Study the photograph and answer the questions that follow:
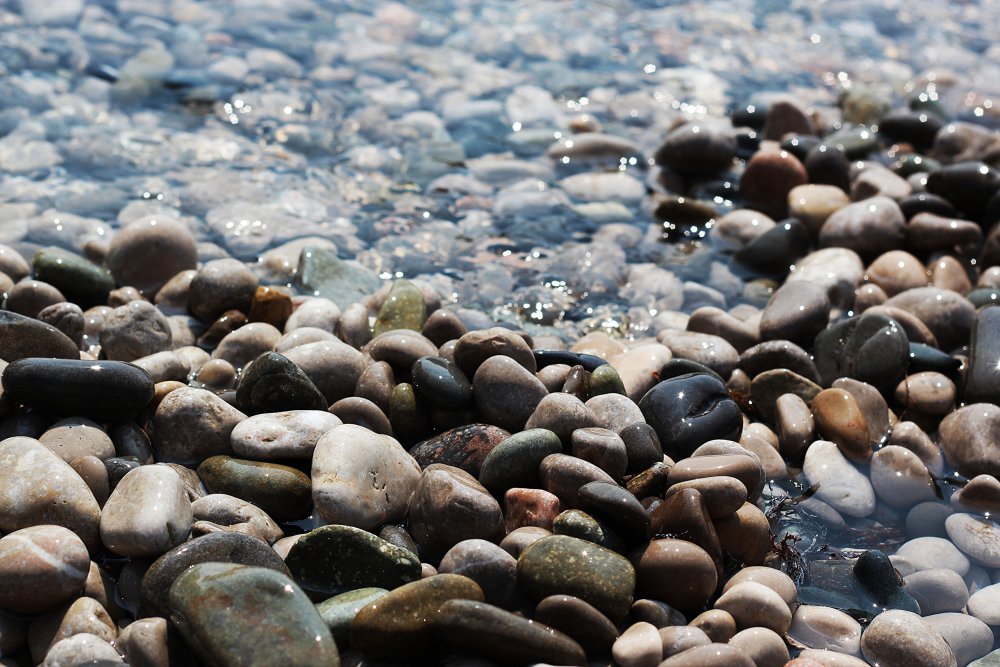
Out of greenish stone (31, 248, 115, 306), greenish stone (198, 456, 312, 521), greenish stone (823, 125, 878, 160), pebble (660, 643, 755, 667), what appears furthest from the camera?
greenish stone (823, 125, 878, 160)

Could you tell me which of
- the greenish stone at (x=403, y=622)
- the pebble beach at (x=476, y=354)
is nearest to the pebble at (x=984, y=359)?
the pebble beach at (x=476, y=354)

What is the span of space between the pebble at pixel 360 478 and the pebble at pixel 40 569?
28.5 inches

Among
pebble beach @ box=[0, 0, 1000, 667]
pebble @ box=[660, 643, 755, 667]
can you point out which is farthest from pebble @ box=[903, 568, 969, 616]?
pebble @ box=[660, 643, 755, 667]

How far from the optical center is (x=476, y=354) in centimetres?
365

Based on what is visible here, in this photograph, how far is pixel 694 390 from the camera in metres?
3.62

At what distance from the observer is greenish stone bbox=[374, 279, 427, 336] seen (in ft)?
13.6

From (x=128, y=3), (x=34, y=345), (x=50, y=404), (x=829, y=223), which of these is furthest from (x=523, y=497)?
(x=128, y=3)

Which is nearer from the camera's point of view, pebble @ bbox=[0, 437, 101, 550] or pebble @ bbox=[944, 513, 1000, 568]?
pebble @ bbox=[0, 437, 101, 550]

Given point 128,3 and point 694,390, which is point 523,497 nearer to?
point 694,390

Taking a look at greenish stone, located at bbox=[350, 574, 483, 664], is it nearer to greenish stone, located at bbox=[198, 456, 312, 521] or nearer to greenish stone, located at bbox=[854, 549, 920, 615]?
greenish stone, located at bbox=[198, 456, 312, 521]

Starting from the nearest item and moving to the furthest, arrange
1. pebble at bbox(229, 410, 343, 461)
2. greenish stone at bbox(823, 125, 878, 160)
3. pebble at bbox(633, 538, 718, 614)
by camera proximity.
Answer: pebble at bbox(633, 538, 718, 614)
pebble at bbox(229, 410, 343, 461)
greenish stone at bbox(823, 125, 878, 160)

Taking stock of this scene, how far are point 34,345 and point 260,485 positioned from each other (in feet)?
3.68

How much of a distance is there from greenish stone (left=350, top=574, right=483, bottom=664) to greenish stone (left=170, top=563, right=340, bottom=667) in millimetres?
141

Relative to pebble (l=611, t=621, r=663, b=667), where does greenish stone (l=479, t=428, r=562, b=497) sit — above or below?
above
